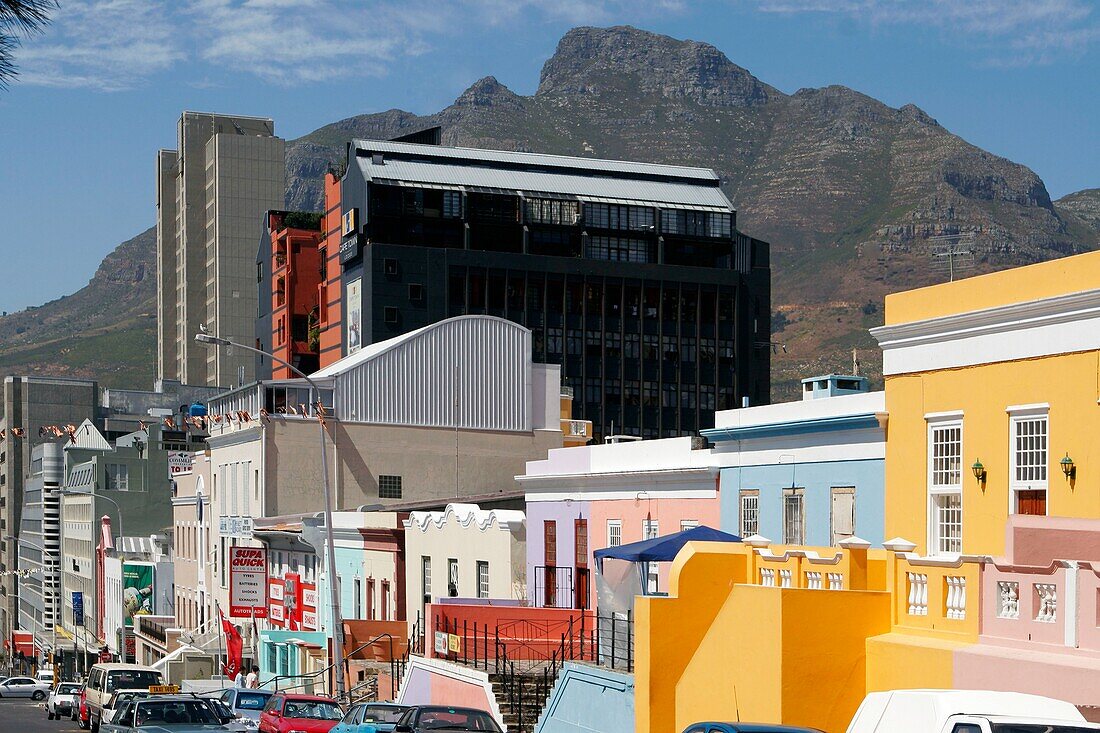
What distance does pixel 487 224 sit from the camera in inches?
4227

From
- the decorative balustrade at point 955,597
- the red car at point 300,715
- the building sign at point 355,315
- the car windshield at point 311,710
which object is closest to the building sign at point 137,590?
the building sign at point 355,315

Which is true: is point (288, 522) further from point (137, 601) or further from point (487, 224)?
point (487, 224)

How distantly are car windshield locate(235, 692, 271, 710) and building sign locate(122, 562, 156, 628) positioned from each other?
46525mm

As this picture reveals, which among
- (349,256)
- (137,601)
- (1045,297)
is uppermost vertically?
(349,256)

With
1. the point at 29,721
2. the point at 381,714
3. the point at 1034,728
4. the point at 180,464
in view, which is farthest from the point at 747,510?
the point at 180,464

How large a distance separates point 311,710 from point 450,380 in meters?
28.9

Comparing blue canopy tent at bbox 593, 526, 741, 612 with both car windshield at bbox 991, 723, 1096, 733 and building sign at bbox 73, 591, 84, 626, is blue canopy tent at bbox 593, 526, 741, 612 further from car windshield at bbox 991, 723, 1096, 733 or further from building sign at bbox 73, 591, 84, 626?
building sign at bbox 73, 591, 84, 626

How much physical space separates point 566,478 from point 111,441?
399ft

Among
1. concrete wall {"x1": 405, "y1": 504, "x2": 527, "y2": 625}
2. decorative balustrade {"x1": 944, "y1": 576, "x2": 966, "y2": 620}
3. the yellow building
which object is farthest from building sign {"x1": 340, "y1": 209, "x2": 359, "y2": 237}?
decorative balustrade {"x1": 944, "y1": 576, "x2": 966, "y2": 620}

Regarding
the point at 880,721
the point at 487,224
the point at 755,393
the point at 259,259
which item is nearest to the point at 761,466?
the point at 880,721

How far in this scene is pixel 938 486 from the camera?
2208 cm

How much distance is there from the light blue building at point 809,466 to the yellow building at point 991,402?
4.96 ft

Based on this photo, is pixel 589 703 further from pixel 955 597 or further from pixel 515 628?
pixel 955 597

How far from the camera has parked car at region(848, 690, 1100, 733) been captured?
1253 centimetres
